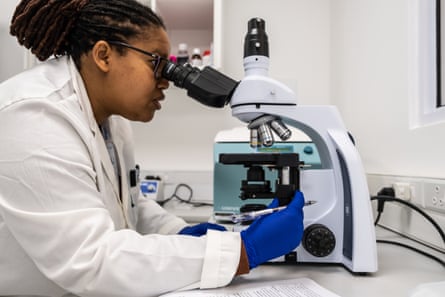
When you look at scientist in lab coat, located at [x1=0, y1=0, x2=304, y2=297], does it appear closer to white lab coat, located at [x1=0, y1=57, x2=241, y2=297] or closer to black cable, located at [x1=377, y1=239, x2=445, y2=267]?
white lab coat, located at [x1=0, y1=57, x2=241, y2=297]

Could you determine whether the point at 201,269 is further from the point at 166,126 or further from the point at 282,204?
the point at 166,126

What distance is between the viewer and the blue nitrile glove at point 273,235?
637 mm

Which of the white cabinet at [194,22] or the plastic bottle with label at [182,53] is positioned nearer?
the white cabinet at [194,22]

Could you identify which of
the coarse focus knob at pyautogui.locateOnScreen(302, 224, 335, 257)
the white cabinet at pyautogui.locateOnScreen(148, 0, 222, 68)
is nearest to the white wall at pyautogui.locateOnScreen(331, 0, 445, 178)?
the coarse focus knob at pyautogui.locateOnScreen(302, 224, 335, 257)

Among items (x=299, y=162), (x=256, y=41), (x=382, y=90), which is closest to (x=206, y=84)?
(x=256, y=41)

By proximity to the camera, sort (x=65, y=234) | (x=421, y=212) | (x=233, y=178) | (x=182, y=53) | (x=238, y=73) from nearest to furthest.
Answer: (x=65, y=234) < (x=421, y=212) < (x=233, y=178) < (x=182, y=53) < (x=238, y=73)

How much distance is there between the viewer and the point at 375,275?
70 cm

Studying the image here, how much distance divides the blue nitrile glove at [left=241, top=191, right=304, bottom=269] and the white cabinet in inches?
43.1

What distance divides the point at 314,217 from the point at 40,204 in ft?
A: 1.85

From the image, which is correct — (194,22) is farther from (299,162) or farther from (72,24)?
(299,162)

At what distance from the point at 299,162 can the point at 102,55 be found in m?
0.56

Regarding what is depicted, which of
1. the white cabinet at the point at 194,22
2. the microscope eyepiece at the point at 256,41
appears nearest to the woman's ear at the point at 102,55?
the microscope eyepiece at the point at 256,41

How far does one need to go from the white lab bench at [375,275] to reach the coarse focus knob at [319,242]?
4cm

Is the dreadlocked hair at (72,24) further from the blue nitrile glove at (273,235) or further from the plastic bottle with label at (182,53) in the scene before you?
the plastic bottle with label at (182,53)
